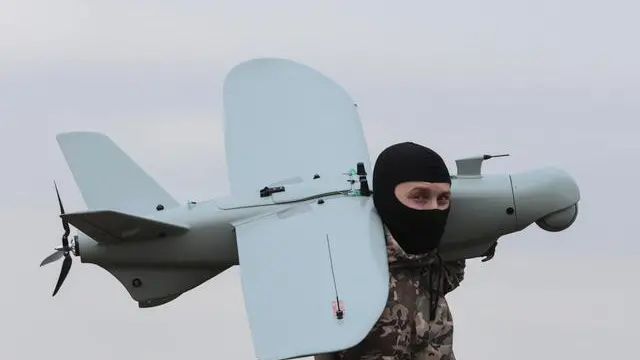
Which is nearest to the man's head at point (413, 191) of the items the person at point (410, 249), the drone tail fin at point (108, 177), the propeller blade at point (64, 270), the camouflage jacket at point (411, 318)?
the person at point (410, 249)

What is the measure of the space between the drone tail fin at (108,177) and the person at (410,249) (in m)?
1.90

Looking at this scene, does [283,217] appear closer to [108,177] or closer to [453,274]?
[453,274]

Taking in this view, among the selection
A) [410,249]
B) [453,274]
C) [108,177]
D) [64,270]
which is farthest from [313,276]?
[108,177]

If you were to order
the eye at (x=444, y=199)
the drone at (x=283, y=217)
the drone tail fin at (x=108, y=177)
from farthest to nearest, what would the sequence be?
the drone tail fin at (x=108, y=177) < the eye at (x=444, y=199) < the drone at (x=283, y=217)

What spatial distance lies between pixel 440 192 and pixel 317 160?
1497 mm

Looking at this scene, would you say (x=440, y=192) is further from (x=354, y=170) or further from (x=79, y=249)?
(x=79, y=249)

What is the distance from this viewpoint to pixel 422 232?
11.0 metres

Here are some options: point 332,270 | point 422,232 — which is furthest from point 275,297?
point 422,232

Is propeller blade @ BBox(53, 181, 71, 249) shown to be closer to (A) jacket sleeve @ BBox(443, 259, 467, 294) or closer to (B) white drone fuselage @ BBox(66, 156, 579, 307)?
(B) white drone fuselage @ BBox(66, 156, 579, 307)

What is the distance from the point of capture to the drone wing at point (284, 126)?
12156mm

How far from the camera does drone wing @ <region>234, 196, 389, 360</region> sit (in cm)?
1040

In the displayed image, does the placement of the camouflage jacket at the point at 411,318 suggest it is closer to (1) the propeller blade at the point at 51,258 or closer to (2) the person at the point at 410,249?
(2) the person at the point at 410,249

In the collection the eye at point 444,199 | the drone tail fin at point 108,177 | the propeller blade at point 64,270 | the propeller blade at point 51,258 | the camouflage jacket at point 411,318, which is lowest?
the camouflage jacket at point 411,318

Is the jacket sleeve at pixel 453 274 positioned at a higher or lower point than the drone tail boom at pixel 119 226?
lower
